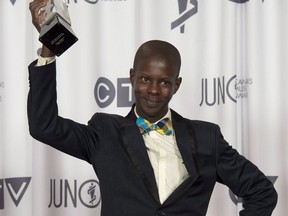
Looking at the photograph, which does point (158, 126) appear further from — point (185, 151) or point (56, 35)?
point (56, 35)

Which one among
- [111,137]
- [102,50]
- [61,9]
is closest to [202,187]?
[111,137]

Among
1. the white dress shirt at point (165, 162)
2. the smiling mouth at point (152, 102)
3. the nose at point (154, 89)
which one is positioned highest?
the nose at point (154, 89)

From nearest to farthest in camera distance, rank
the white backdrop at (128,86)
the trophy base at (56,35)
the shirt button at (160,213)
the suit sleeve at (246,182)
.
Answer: the trophy base at (56,35)
the shirt button at (160,213)
the suit sleeve at (246,182)
the white backdrop at (128,86)

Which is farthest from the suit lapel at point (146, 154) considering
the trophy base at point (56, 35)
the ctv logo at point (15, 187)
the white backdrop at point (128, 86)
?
the ctv logo at point (15, 187)

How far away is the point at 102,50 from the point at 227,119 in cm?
56

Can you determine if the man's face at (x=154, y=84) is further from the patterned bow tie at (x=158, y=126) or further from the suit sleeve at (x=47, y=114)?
the suit sleeve at (x=47, y=114)

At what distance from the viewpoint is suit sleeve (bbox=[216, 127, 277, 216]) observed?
1.31 meters

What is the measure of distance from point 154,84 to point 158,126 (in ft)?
0.36

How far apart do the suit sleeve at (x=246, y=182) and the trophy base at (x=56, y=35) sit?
0.48 m

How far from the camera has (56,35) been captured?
105cm

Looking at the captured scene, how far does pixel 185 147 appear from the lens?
1.25 meters

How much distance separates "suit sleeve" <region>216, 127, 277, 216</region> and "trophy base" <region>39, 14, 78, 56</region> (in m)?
0.48

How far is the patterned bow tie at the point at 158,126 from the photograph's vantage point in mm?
1251

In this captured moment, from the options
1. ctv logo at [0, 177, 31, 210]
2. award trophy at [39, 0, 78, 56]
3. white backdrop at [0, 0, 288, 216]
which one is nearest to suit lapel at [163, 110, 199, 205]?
award trophy at [39, 0, 78, 56]
